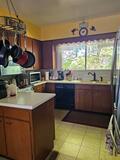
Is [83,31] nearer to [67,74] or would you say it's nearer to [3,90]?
[67,74]

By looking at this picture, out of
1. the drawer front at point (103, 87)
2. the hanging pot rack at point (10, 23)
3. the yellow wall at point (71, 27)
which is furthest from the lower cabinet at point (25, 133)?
the yellow wall at point (71, 27)

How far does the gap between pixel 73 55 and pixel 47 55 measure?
840 mm

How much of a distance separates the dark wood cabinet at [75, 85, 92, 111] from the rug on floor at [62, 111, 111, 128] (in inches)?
6.6

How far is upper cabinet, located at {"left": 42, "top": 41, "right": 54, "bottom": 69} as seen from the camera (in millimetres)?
4391

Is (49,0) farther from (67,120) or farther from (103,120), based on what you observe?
(103,120)

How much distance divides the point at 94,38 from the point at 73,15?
0.87 metres

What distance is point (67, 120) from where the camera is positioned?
3.37 meters

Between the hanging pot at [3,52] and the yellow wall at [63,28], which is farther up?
the yellow wall at [63,28]

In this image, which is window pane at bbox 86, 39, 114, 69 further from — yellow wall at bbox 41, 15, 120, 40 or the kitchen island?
the kitchen island

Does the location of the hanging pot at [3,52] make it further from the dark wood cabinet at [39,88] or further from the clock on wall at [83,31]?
the clock on wall at [83,31]

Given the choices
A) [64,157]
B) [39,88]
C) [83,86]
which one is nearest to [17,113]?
→ [64,157]

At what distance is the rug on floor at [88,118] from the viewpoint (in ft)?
10.4

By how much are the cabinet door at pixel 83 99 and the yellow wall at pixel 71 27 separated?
164cm

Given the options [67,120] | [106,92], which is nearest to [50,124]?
[67,120]
